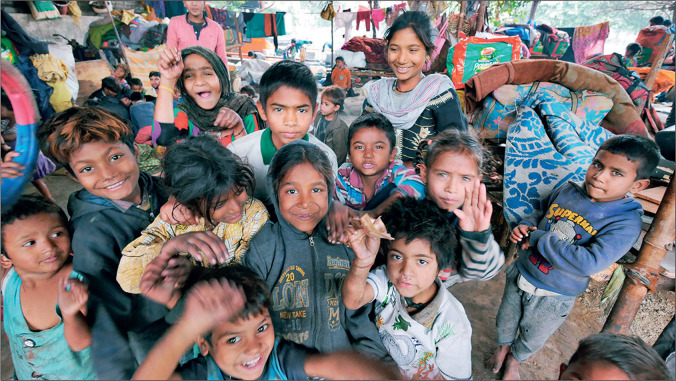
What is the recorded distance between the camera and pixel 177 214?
119cm

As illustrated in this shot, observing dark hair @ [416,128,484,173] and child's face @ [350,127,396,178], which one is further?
child's face @ [350,127,396,178]

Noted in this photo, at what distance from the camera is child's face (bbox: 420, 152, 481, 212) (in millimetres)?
1476

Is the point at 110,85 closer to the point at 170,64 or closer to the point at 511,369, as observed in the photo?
→ the point at 170,64

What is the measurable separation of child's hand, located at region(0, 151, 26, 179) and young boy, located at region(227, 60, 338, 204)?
0.84 meters

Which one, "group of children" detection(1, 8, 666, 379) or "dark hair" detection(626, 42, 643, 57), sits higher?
"dark hair" detection(626, 42, 643, 57)

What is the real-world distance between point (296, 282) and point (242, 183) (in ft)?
1.58

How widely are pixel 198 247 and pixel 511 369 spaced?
2.08 metres

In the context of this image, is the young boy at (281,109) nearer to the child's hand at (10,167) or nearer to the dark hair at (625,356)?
the child's hand at (10,167)

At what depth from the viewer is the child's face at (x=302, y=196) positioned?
4.00 feet

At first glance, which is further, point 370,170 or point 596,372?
point 370,170

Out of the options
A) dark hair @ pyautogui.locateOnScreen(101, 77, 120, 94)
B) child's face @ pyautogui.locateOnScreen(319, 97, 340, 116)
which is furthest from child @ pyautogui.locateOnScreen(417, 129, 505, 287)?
dark hair @ pyautogui.locateOnScreen(101, 77, 120, 94)

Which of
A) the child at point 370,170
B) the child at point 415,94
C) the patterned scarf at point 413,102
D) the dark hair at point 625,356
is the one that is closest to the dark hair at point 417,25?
the child at point 415,94

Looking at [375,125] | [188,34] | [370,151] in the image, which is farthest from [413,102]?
[188,34]

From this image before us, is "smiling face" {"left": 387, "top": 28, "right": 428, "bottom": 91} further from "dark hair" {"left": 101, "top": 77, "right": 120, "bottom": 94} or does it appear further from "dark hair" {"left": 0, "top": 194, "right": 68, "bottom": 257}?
"dark hair" {"left": 101, "top": 77, "right": 120, "bottom": 94}
